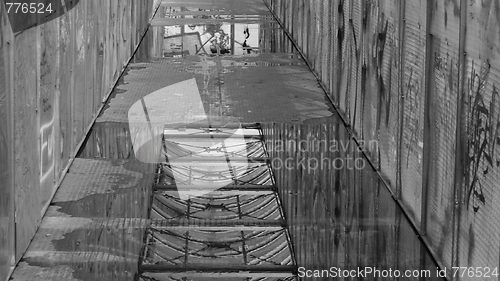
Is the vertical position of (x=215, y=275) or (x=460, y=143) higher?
(x=460, y=143)

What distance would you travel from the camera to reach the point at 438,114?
4.09m

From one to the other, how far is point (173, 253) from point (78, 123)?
1.24 m

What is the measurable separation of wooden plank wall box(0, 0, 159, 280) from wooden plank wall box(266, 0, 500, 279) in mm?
1905

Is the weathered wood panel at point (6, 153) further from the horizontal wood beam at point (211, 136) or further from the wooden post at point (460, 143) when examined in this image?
the horizontal wood beam at point (211, 136)

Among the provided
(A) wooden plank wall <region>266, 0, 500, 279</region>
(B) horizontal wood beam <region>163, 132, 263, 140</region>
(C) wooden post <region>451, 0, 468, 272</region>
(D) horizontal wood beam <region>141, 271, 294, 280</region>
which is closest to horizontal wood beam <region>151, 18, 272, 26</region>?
(B) horizontal wood beam <region>163, 132, 263, 140</region>

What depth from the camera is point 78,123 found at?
6414 mm

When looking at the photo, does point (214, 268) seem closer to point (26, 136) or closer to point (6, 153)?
point (26, 136)

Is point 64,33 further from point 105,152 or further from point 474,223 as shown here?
point 474,223

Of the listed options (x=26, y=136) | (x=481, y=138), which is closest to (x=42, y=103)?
(x=26, y=136)

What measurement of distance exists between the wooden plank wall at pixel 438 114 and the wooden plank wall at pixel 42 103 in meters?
1.90

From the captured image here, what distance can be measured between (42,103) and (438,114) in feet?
7.15

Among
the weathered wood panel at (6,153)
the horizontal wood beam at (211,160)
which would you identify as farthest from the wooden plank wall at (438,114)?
the horizontal wood beam at (211,160)

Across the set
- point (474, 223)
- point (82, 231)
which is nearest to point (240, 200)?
point (82, 231)

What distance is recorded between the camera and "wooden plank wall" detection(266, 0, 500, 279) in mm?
3342
